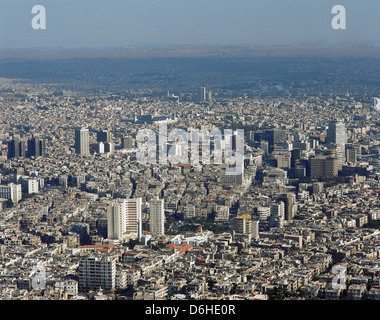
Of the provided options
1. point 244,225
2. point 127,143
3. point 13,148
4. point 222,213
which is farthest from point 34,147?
point 244,225

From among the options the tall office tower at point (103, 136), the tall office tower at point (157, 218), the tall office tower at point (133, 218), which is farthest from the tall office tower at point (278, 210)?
the tall office tower at point (103, 136)

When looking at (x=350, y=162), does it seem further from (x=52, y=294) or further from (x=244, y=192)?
(x=52, y=294)

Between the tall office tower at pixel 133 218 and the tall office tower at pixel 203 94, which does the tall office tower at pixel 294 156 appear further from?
the tall office tower at pixel 203 94

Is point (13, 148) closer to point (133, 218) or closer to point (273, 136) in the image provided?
point (273, 136)

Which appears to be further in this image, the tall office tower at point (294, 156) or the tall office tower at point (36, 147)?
the tall office tower at point (36, 147)

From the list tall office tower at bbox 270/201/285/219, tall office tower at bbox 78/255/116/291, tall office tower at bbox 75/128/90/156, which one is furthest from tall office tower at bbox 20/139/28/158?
tall office tower at bbox 78/255/116/291
